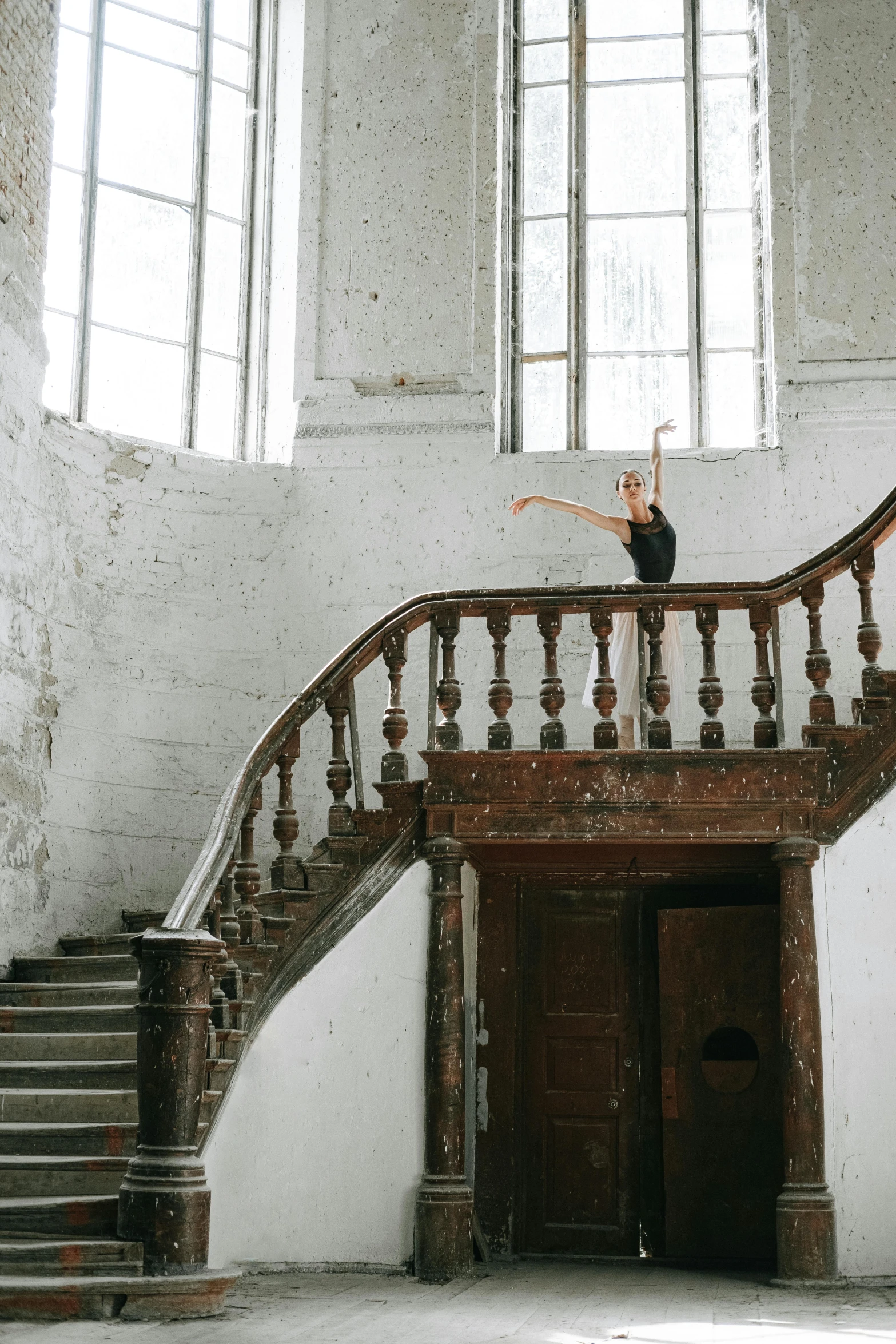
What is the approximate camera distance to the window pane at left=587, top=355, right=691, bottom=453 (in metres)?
9.46

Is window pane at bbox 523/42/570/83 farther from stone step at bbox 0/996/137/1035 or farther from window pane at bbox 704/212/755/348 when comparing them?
stone step at bbox 0/996/137/1035

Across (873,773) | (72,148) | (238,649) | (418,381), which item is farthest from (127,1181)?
(72,148)

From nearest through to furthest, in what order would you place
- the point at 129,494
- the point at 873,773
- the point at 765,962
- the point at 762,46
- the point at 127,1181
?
the point at 127,1181
the point at 873,773
the point at 765,962
the point at 129,494
the point at 762,46

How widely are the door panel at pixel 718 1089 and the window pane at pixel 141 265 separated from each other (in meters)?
4.96

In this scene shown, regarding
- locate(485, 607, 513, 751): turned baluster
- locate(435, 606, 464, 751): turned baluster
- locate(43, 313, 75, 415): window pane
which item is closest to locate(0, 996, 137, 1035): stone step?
locate(435, 606, 464, 751): turned baluster

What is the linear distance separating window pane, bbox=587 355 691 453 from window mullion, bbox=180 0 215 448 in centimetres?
246

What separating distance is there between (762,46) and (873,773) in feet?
17.6

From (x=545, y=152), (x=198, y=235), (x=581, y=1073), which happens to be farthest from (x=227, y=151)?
(x=581, y=1073)

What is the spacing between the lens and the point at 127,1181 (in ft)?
17.7

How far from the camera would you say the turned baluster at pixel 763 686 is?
622 centimetres

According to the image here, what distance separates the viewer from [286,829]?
6305 mm

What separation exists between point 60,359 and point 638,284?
11.8ft

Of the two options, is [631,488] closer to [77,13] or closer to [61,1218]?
[61,1218]

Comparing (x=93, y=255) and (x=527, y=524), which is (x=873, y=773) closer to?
(x=527, y=524)
